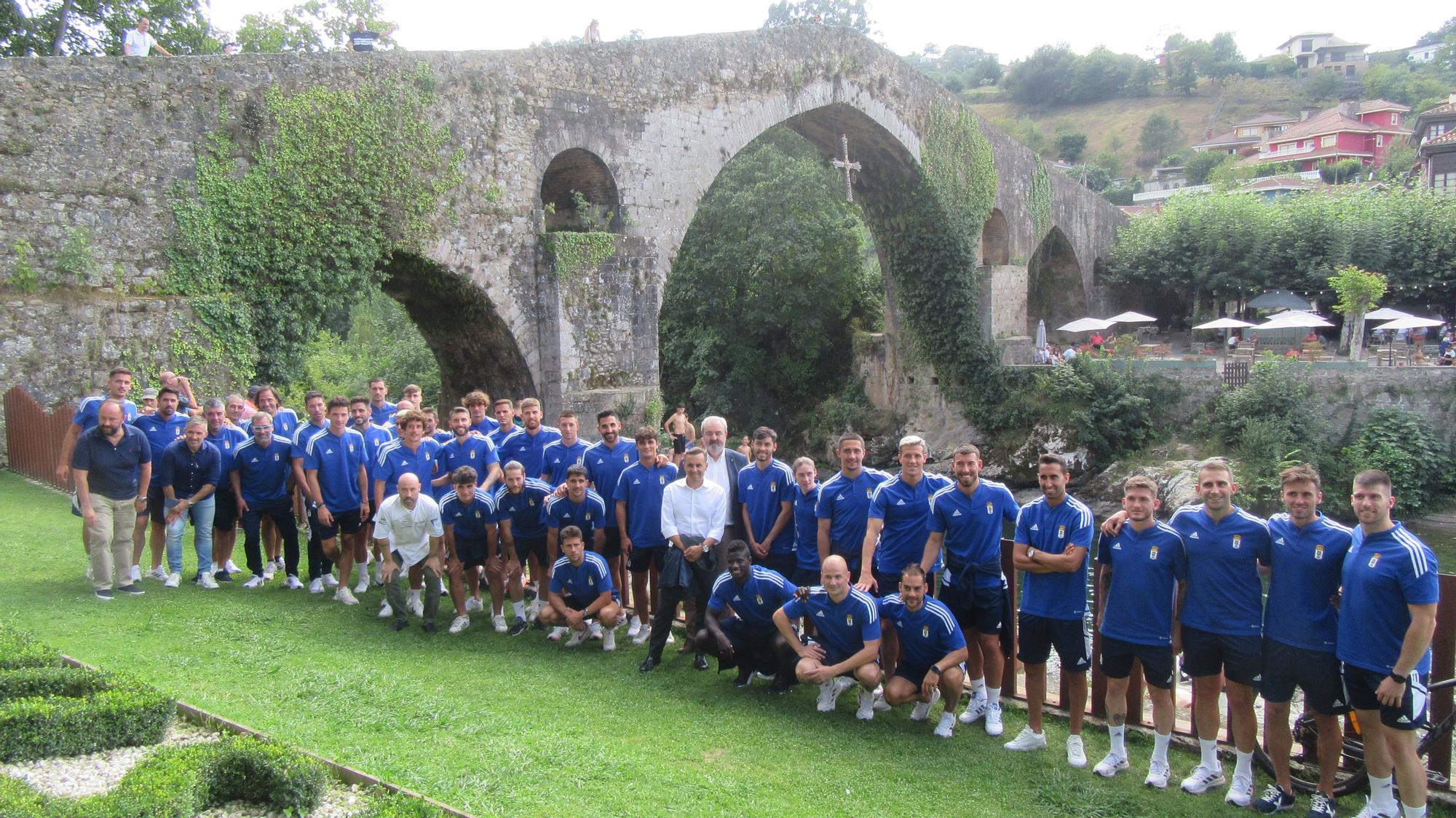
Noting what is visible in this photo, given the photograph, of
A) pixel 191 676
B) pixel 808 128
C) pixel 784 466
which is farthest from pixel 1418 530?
pixel 191 676

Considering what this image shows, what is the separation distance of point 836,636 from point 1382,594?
253 centimetres

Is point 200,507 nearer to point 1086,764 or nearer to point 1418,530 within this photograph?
point 1086,764

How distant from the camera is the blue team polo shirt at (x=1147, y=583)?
4992mm

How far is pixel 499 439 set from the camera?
27.3ft

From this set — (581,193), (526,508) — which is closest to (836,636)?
(526,508)

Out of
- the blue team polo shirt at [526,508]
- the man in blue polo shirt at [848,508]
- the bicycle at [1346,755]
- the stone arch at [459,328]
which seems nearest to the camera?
the bicycle at [1346,755]

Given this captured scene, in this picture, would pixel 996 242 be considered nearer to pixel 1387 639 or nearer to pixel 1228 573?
pixel 1228 573

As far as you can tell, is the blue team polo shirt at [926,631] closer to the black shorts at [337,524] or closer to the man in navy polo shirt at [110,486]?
the black shorts at [337,524]

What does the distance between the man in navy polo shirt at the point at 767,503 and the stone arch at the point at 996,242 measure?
17597mm

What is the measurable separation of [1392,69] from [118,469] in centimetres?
8615

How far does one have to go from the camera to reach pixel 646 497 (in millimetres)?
7121

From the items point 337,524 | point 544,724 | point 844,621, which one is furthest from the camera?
point 337,524

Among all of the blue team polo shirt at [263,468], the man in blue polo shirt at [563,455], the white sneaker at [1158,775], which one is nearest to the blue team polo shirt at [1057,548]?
the white sneaker at [1158,775]

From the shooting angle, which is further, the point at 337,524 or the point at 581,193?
the point at 581,193
